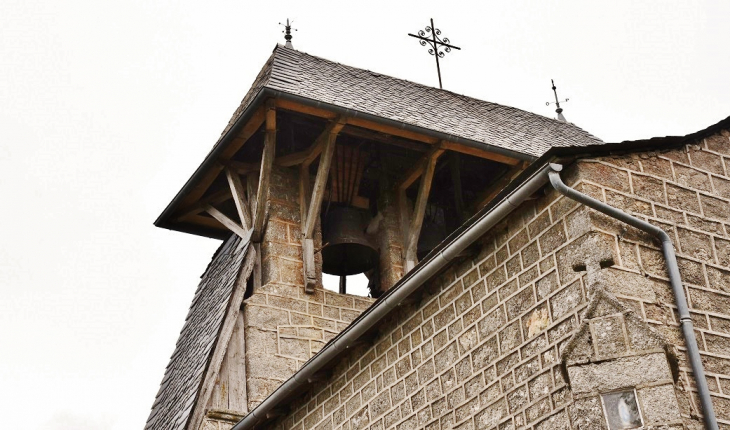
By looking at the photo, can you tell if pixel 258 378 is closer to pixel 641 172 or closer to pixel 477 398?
pixel 477 398

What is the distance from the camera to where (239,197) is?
1277 cm

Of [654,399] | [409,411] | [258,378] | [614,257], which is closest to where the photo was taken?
[654,399]

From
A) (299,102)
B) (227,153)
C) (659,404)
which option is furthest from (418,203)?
(659,404)

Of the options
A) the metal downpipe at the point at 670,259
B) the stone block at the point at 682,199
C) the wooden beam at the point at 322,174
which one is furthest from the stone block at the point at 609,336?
the wooden beam at the point at 322,174

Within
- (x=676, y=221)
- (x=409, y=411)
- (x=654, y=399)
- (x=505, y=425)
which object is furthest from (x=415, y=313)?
(x=654, y=399)

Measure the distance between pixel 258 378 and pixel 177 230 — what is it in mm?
3291

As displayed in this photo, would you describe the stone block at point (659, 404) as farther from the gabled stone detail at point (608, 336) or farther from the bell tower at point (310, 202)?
the bell tower at point (310, 202)

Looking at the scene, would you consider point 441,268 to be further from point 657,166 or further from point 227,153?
point 227,153

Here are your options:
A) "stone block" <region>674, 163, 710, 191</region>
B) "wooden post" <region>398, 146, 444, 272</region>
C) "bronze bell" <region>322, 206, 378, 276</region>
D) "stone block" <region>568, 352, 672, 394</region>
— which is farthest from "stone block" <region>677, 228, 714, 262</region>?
"bronze bell" <region>322, 206, 378, 276</region>

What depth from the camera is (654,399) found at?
19.6 ft

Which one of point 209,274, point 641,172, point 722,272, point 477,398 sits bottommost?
point 477,398

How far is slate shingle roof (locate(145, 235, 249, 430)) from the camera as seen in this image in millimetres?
11570

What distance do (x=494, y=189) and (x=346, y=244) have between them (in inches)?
71.6

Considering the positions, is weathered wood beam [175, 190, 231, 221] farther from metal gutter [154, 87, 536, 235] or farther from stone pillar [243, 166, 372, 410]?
stone pillar [243, 166, 372, 410]
